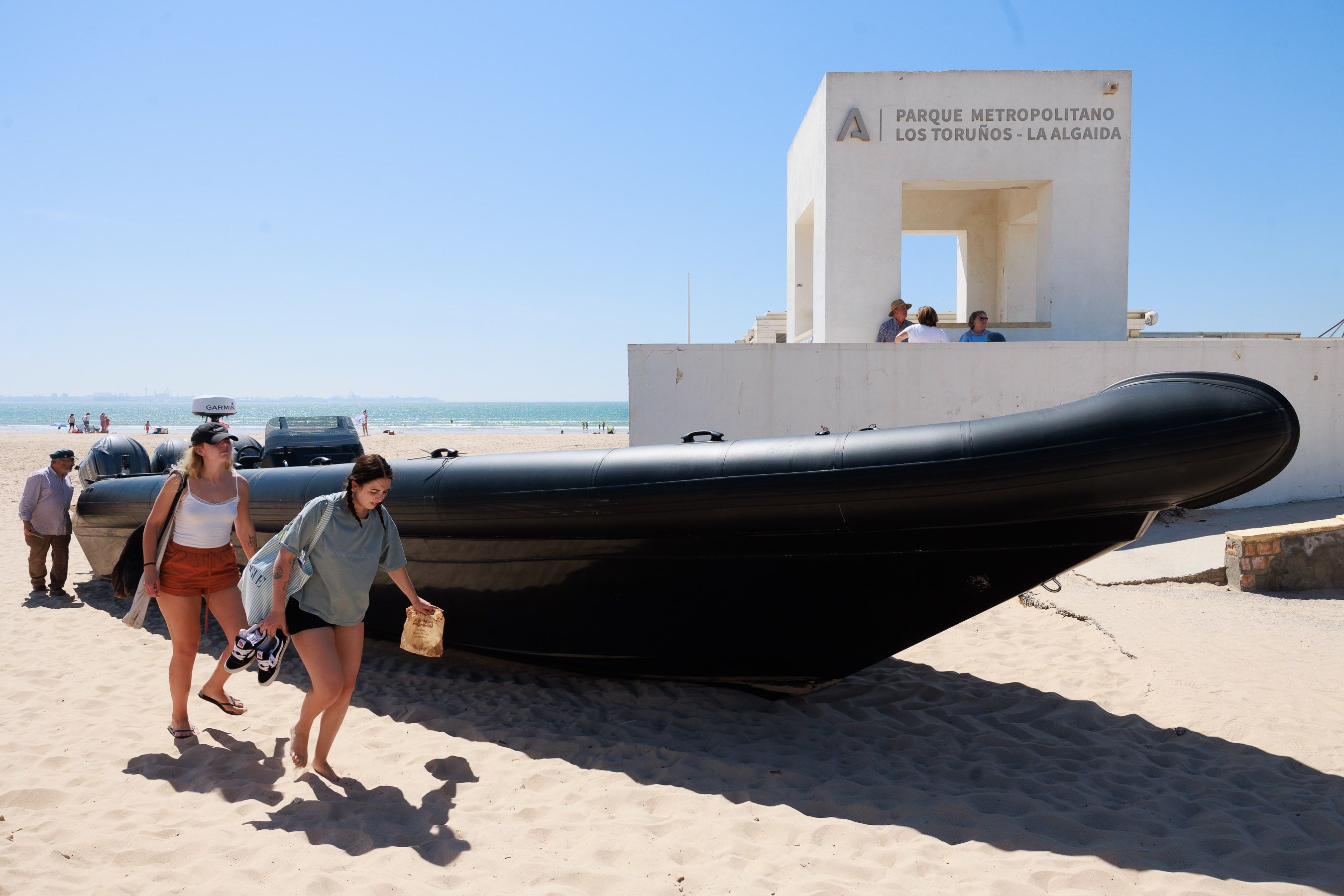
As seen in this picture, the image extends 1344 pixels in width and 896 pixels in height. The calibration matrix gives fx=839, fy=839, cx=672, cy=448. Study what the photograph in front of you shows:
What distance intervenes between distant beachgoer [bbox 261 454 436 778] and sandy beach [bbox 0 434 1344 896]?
45cm

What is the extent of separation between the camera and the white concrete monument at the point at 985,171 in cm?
966

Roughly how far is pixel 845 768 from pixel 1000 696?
141 cm

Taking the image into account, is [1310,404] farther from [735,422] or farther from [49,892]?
[49,892]

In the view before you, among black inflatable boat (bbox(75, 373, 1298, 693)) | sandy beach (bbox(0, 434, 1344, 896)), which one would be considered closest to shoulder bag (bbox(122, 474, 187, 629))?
sandy beach (bbox(0, 434, 1344, 896))

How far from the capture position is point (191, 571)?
4105 millimetres

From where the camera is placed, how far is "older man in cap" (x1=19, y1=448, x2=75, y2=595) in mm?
7727

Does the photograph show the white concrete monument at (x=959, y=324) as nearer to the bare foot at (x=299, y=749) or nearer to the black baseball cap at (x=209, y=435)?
the black baseball cap at (x=209, y=435)

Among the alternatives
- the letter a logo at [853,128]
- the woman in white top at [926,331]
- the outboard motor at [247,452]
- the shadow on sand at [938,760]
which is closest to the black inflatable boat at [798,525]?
the shadow on sand at [938,760]

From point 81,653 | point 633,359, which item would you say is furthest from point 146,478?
point 633,359

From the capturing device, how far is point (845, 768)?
3857 mm

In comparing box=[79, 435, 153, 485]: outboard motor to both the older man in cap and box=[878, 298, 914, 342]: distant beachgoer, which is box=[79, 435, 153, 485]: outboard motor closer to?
the older man in cap

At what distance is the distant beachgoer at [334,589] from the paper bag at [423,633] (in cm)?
24

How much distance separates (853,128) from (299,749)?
868 centimetres

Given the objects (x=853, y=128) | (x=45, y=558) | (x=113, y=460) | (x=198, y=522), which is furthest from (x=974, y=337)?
(x=45, y=558)
